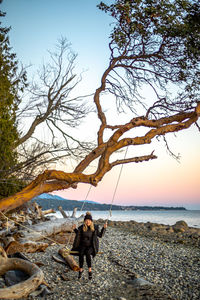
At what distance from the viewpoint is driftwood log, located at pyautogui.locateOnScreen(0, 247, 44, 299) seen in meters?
5.32

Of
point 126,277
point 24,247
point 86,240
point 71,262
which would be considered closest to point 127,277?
point 126,277

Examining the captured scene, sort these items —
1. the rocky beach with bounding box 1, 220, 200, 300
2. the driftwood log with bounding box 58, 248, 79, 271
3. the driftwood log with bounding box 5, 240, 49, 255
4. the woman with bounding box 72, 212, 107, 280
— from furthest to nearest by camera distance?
the driftwood log with bounding box 5, 240, 49, 255 < the driftwood log with bounding box 58, 248, 79, 271 < the woman with bounding box 72, 212, 107, 280 < the rocky beach with bounding box 1, 220, 200, 300

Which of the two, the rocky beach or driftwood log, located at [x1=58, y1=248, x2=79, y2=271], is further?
A: driftwood log, located at [x1=58, y1=248, x2=79, y2=271]

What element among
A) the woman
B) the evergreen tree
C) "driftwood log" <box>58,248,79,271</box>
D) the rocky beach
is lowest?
the rocky beach

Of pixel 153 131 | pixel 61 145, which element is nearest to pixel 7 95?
pixel 61 145

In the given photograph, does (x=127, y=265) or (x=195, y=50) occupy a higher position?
(x=195, y=50)

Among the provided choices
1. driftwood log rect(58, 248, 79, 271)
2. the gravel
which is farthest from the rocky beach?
driftwood log rect(58, 248, 79, 271)

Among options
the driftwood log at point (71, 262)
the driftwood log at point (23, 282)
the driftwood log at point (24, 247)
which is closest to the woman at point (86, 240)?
the driftwood log at point (71, 262)

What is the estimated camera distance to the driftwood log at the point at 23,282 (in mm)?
5317

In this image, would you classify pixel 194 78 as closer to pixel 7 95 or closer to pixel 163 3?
pixel 163 3

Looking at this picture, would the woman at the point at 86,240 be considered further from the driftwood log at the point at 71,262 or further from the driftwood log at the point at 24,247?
the driftwood log at the point at 24,247

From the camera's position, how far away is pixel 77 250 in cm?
761

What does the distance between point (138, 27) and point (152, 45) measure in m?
0.81

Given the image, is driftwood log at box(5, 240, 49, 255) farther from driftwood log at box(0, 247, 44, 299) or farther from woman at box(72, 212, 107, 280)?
woman at box(72, 212, 107, 280)
